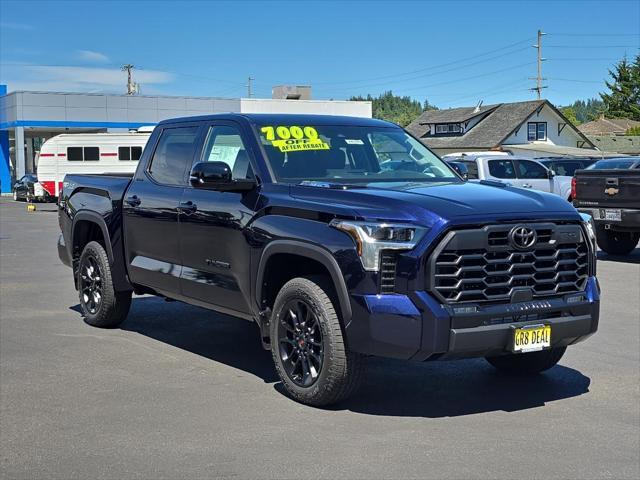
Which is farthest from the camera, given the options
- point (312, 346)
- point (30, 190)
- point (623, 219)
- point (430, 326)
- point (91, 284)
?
point (30, 190)

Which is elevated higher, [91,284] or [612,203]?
[612,203]

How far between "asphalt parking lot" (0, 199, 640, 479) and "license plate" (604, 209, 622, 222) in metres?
6.74

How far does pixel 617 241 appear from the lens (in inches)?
644

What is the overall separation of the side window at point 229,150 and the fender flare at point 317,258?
2.62ft

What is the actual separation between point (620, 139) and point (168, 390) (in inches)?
2712

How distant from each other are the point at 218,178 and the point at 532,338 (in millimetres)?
2486

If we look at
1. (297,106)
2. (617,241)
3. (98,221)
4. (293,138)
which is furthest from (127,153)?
(293,138)

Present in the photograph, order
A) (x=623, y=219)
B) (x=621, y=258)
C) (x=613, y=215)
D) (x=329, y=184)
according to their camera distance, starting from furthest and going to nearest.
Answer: (x=621, y=258), (x=613, y=215), (x=623, y=219), (x=329, y=184)

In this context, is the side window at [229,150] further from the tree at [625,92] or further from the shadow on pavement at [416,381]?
the tree at [625,92]

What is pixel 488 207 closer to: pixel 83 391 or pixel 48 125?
pixel 83 391

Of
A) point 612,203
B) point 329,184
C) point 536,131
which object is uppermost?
point 536,131

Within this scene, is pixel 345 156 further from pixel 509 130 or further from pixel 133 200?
pixel 509 130

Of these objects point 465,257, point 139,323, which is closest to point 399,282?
point 465,257

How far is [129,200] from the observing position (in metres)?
8.09
